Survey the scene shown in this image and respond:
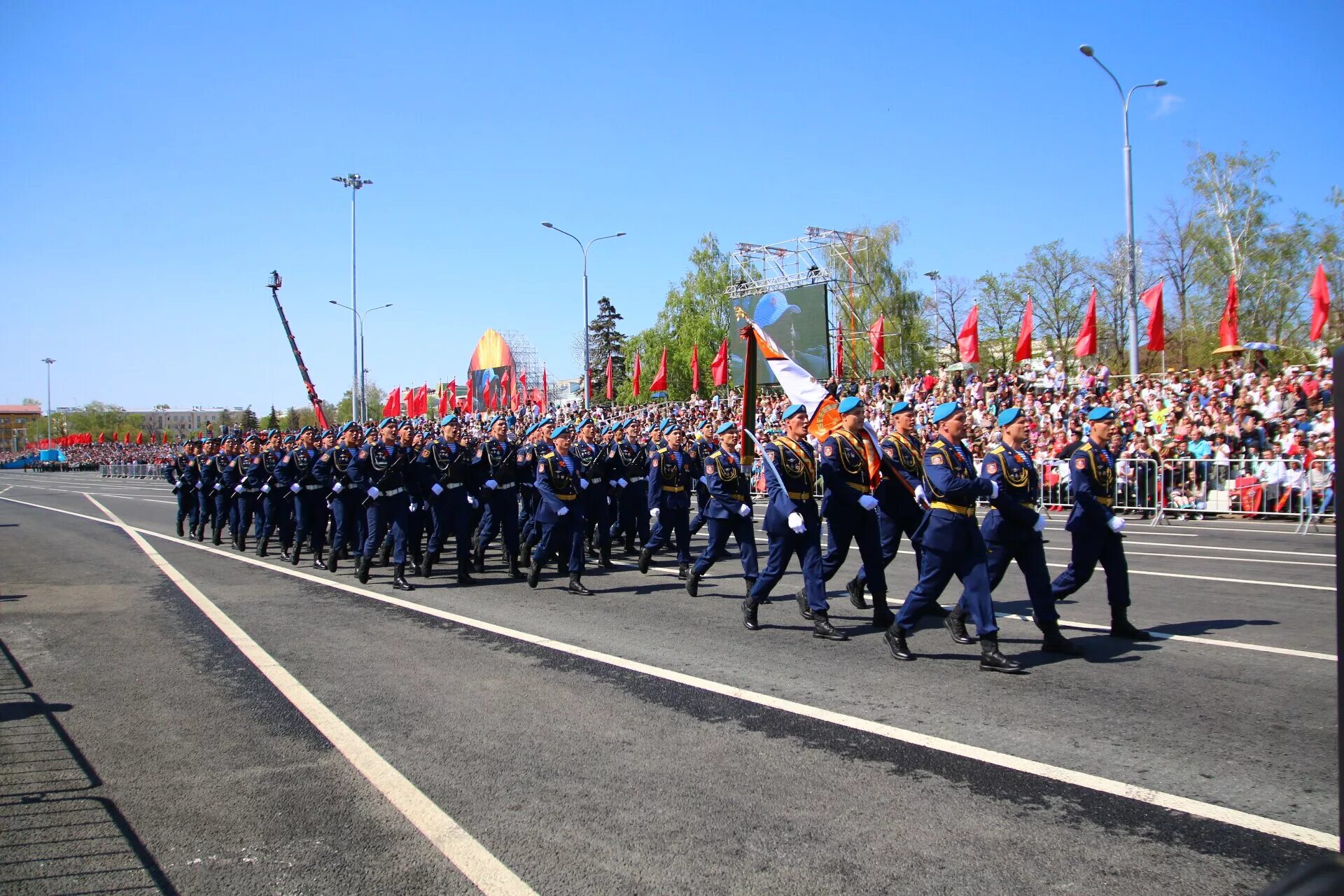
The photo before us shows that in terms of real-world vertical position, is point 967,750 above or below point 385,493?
below

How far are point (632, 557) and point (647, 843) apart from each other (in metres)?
9.78

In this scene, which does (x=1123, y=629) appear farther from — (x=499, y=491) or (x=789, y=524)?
(x=499, y=491)

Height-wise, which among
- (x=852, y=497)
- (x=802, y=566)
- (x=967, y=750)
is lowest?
(x=967, y=750)

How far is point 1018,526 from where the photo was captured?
6.99m

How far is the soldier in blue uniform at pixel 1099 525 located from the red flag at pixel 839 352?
36068 mm

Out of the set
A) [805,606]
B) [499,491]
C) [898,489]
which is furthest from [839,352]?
[805,606]

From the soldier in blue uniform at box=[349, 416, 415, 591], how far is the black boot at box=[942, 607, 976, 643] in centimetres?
639

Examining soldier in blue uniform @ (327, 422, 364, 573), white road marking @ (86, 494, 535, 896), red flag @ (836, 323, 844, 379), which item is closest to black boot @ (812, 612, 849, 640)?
white road marking @ (86, 494, 535, 896)

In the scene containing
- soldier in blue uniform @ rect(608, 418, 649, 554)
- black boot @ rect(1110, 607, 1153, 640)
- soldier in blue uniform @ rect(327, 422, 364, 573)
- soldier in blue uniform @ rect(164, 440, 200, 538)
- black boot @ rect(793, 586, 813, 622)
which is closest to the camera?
black boot @ rect(1110, 607, 1153, 640)

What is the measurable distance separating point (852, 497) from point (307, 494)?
29.4ft

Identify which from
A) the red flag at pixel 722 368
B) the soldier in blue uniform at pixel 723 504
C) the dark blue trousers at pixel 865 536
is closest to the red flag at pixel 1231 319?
the soldier in blue uniform at pixel 723 504

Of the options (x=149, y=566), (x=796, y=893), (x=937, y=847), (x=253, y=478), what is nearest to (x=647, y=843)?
(x=796, y=893)

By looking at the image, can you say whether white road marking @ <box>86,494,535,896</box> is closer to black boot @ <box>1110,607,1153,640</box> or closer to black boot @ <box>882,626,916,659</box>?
black boot @ <box>882,626,916,659</box>

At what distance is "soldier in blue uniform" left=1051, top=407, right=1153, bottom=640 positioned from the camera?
7.33 m
